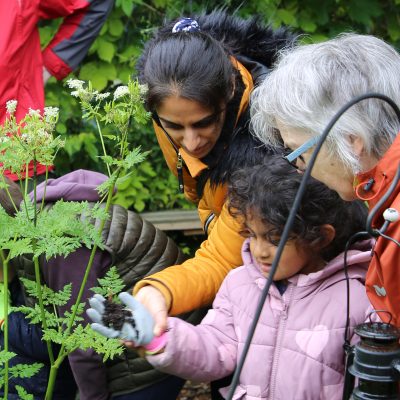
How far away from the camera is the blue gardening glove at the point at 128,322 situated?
5.48ft

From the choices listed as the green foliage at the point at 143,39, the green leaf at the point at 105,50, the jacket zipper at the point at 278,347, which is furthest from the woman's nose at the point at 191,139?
the green leaf at the point at 105,50

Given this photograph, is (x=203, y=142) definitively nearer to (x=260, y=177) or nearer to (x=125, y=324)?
(x=260, y=177)

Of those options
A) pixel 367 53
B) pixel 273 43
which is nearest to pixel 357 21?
pixel 273 43

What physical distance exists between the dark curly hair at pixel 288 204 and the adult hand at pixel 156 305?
30cm

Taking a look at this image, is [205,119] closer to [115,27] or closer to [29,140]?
[29,140]

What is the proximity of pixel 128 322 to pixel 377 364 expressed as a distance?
0.50 m

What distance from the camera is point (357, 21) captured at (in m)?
4.66

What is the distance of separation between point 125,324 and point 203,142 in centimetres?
75

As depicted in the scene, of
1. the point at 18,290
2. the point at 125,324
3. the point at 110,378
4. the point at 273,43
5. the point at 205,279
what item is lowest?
the point at 110,378

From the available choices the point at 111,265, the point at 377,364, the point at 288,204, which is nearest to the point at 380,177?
the point at 377,364

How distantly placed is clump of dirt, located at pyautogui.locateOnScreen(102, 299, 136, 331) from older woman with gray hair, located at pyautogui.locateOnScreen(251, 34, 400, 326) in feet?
1.56

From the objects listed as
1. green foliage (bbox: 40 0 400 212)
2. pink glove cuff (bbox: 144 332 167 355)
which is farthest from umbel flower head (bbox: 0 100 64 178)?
green foliage (bbox: 40 0 400 212)

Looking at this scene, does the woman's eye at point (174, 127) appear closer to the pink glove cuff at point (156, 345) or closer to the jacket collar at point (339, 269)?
the jacket collar at point (339, 269)

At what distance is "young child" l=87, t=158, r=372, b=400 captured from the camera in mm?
1984
